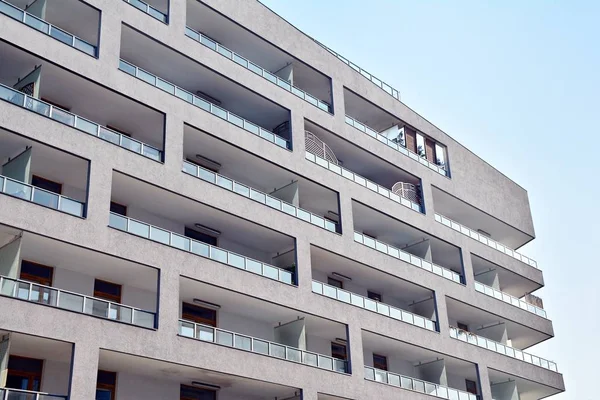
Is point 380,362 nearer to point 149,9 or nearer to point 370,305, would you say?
→ point 370,305

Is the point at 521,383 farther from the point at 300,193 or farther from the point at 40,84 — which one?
the point at 40,84

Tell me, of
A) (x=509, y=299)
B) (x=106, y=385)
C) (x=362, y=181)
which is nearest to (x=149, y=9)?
(x=362, y=181)

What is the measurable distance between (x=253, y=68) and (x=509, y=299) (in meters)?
23.3

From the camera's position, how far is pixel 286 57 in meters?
42.6

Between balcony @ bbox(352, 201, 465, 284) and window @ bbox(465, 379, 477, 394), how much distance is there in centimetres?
644

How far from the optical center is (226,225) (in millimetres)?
36531

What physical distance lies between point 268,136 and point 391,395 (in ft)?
46.9

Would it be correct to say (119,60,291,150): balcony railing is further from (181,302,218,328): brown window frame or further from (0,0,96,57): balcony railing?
(181,302,218,328): brown window frame

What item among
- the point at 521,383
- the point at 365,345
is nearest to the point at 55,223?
the point at 365,345

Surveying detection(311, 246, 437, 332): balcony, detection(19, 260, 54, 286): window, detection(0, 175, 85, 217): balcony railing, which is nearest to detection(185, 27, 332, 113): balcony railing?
detection(311, 246, 437, 332): balcony

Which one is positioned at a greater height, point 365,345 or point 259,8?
point 259,8

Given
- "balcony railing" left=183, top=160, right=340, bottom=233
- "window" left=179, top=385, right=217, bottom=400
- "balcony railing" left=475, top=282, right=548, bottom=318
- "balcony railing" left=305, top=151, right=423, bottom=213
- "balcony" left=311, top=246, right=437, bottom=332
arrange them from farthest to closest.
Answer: "balcony railing" left=475, top=282, right=548, bottom=318 → "balcony railing" left=305, top=151, right=423, bottom=213 → "balcony" left=311, top=246, right=437, bottom=332 → "balcony railing" left=183, top=160, right=340, bottom=233 → "window" left=179, top=385, right=217, bottom=400

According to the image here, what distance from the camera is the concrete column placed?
87.9 feet

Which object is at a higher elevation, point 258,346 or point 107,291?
point 107,291
